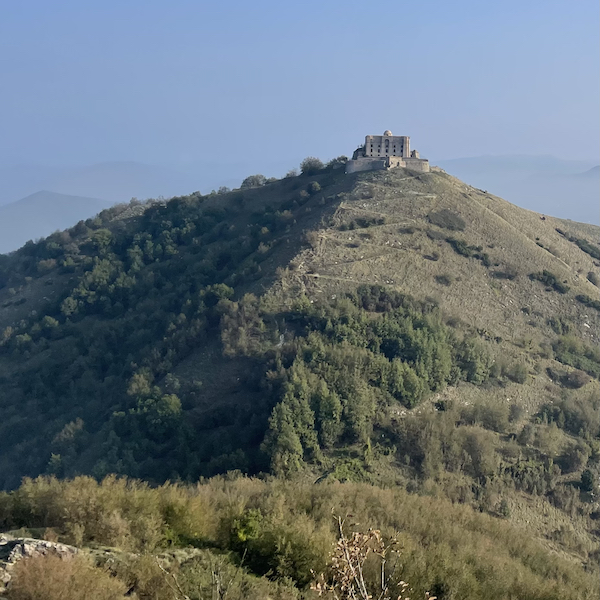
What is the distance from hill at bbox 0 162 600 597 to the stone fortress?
5.16ft

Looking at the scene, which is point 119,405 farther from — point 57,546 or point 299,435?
point 57,546

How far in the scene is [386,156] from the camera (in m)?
54.0

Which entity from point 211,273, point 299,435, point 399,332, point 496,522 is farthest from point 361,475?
point 211,273

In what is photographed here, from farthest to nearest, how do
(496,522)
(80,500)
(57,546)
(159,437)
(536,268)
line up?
(536,268) → (159,437) → (496,522) → (80,500) → (57,546)

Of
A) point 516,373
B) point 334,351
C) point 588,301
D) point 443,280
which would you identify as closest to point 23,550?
point 334,351

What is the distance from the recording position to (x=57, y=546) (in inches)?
435

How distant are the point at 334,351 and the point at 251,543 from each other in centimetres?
1859

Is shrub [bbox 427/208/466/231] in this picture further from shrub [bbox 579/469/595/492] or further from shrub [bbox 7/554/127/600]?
shrub [bbox 7/554/127/600]

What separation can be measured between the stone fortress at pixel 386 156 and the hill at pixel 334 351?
1.57 meters

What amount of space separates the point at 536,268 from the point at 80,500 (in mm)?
37885

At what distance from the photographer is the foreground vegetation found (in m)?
11.1

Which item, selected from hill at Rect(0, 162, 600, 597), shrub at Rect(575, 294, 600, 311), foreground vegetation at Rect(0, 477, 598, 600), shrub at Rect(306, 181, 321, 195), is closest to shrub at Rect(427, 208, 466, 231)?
hill at Rect(0, 162, 600, 597)

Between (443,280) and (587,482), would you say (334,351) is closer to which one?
(443,280)

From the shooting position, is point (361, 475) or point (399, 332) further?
point (399, 332)
